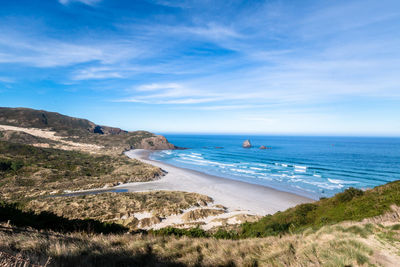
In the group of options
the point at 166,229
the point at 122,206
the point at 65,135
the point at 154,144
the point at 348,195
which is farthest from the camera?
the point at 154,144

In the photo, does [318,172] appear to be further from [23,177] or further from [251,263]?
[23,177]

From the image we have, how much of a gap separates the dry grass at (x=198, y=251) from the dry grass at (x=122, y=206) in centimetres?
1530

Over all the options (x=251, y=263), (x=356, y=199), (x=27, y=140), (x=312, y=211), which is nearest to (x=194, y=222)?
(x=312, y=211)

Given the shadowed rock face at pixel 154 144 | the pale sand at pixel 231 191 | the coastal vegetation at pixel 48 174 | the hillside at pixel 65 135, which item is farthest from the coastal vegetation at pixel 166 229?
the shadowed rock face at pixel 154 144

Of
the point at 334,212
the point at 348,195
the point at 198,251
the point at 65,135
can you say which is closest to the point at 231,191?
the point at 348,195

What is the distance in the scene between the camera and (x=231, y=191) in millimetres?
36000

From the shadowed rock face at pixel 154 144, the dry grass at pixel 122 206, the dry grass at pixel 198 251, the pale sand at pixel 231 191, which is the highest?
the dry grass at pixel 198 251

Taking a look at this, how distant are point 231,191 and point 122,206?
19.0 m

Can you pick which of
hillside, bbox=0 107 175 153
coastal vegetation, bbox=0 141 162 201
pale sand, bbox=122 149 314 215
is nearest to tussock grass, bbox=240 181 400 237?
pale sand, bbox=122 149 314 215

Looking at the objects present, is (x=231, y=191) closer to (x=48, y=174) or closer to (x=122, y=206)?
(x=122, y=206)

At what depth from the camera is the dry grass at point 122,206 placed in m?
21.5

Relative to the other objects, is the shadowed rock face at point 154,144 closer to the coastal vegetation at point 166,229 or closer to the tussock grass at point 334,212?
the coastal vegetation at point 166,229

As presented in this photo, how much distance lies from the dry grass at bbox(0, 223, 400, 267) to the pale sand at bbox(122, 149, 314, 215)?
804 inches

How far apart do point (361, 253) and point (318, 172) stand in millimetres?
54244
